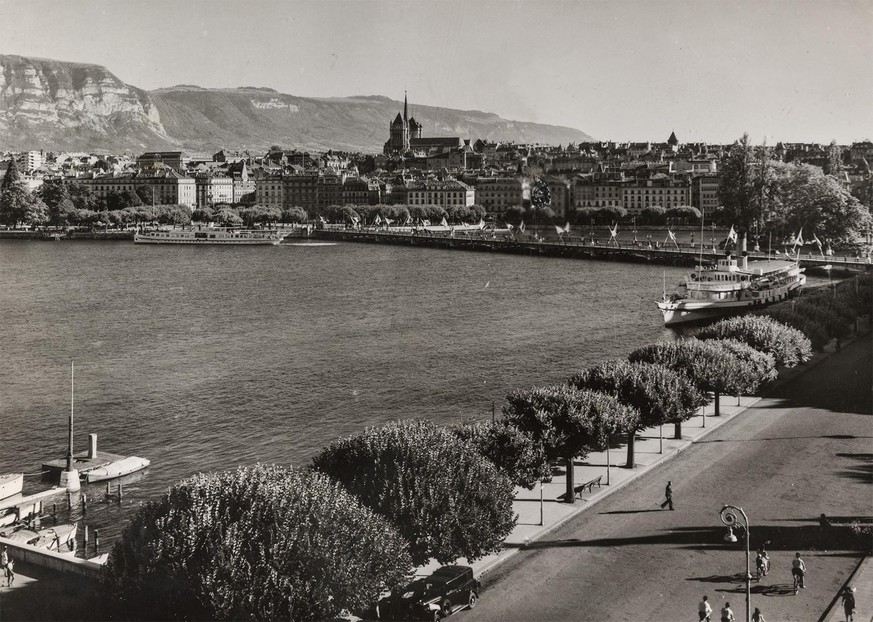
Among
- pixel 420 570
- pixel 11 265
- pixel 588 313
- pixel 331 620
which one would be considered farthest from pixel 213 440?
pixel 11 265

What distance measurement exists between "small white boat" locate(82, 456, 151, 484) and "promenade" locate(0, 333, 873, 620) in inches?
217

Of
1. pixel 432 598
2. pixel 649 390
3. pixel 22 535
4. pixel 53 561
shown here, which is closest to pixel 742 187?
pixel 649 390

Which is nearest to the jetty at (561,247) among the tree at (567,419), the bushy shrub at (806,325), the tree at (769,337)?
the bushy shrub at (806,325)

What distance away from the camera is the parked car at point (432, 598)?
30.3 ft

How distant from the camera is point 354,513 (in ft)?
30.5

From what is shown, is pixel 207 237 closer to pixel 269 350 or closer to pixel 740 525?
pixel 269 350

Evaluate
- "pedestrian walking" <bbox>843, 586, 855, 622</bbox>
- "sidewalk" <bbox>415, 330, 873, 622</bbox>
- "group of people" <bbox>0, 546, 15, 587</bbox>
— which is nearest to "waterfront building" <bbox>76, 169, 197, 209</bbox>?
"sidewalk" <bbox>415, 330, 873, 622</bbox>

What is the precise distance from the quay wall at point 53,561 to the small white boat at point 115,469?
502 cm

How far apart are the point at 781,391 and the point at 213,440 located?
466 inches

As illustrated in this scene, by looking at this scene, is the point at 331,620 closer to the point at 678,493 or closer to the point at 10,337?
the point at 678,493

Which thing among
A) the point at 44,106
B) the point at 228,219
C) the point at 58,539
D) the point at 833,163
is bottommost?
the point at 58,539

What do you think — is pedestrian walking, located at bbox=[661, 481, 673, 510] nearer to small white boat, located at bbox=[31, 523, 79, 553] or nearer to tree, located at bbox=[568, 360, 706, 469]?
tree, located at bbox=[568, 360, 706, 469]

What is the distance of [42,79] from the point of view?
19312cm

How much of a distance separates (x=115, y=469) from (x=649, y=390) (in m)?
9.15
